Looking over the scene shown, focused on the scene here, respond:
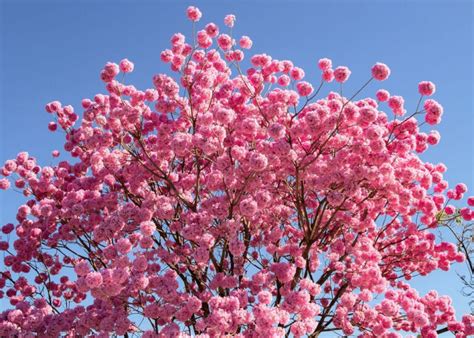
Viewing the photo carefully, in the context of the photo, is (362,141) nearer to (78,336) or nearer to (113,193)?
(113,193)

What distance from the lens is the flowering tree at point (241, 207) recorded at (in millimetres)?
8273

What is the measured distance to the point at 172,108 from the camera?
31.4 feet

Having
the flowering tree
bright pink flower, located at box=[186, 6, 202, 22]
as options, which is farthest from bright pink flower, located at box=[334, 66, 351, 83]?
bright pink flower, located at box=[186, 6, 202, 22]

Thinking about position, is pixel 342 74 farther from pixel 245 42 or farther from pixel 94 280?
pixel 94 280

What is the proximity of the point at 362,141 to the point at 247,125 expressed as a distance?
1805 mm

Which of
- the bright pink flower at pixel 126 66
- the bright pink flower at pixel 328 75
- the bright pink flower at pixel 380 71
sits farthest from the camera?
the bright pink flower at pixel 126 66

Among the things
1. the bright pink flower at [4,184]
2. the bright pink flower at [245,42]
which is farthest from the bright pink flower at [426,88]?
the bright pink flower at [4,184]

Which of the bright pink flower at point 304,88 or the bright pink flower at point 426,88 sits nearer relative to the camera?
the bright pink flower at point 426,88

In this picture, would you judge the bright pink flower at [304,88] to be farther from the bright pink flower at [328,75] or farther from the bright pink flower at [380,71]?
the bright pink flower at [380,71]

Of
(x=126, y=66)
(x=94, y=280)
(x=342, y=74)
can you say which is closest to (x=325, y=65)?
(x=342, y=74)

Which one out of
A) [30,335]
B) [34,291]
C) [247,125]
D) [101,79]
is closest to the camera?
[247,125]

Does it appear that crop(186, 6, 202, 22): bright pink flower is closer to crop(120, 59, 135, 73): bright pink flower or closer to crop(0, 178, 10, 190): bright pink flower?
crop(120, 59, 135, 73): bright pink flower

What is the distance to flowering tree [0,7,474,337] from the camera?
8273 millimetres

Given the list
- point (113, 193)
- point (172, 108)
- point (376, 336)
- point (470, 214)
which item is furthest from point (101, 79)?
point (470, 214)
